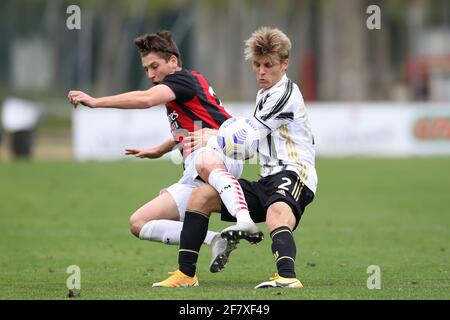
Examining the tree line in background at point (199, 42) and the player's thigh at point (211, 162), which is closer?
the player's thigh at point (211, 162)

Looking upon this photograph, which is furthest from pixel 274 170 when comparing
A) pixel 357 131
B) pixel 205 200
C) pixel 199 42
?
pixel 199 42

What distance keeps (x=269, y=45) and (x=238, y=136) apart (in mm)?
747

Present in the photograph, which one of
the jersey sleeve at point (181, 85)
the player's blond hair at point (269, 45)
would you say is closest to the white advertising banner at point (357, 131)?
the jersey sleeve at point (181, 85)

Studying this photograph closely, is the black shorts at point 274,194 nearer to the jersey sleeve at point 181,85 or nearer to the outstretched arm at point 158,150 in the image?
the jersey sleeve at point 181,85

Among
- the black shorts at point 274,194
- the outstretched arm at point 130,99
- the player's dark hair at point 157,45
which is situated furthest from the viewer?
the player's dark hair at point 157,45

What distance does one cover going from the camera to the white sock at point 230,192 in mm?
8289

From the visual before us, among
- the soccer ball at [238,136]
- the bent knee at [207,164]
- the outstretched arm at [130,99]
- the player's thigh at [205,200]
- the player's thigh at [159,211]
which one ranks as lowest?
the player's thigh at [159,211]

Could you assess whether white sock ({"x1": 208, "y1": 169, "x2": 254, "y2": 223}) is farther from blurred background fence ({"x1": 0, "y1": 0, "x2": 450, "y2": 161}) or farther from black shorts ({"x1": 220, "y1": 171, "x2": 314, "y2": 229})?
blurred background fence ({"x1": 0, "y1": 0, "x2": 450, "y2": 161})

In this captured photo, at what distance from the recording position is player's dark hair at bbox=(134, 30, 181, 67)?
9055 mm

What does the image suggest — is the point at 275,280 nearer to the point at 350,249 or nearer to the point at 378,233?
the point at 350,249

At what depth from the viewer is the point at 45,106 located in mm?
48531

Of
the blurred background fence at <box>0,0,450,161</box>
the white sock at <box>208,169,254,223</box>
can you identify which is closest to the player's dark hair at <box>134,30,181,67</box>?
the white sock at <box>208,169,254,223</box>

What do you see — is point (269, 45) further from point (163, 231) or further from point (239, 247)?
point (239, 247)

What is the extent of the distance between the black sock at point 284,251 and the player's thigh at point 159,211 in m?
1.25
